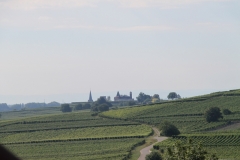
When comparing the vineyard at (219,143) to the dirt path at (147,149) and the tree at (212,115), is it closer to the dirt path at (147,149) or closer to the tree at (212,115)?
the dirt path at (147,149)

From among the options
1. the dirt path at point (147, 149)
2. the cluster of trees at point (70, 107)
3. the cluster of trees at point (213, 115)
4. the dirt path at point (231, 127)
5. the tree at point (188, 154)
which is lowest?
the dirt path at point (147, 149)

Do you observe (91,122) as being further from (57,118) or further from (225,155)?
(225,155)

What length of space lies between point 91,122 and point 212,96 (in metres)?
30.6

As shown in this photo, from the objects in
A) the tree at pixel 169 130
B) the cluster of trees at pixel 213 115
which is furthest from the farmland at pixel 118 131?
the tree at pixel 169 130

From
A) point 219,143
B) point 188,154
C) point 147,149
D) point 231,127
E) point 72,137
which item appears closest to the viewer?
point 188,154

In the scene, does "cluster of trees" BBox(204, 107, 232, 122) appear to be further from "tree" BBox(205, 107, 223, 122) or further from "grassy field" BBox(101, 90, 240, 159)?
"grassy field" BBox(101, 90, 240, 159)

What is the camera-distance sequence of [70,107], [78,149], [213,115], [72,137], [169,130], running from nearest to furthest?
[78,149], [169,130], [72,137], [213,115], [70,107]

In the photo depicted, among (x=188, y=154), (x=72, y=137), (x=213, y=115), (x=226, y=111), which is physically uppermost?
(x=226, y=111)

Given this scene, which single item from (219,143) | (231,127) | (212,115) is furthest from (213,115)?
(219,143)

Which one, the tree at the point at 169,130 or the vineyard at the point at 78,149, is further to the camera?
the tree at the point at 169,130

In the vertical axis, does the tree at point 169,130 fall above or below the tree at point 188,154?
above

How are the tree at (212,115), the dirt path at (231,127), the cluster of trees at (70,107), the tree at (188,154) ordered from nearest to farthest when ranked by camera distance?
the tree at (188,154) < the dirt path at (231,127) < the tree at (212,115) < the cluster of trees at (70,107)

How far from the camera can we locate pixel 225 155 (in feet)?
208

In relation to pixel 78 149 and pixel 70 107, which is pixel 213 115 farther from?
pixel 70 107
